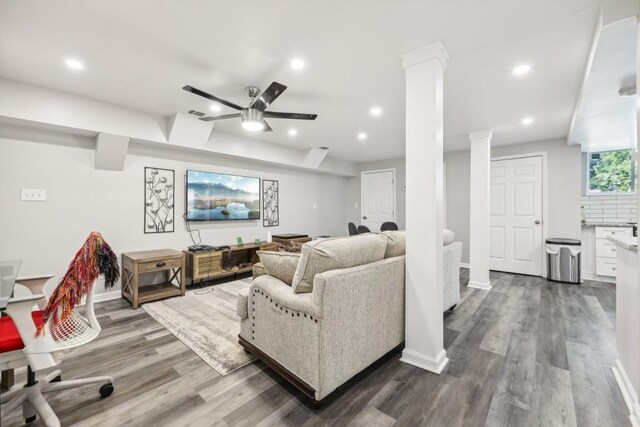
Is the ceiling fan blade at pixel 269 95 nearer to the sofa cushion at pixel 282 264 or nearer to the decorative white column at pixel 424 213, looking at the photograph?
the decorative white column at pixel 424 213

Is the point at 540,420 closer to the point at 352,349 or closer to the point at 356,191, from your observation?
the point at 352,349

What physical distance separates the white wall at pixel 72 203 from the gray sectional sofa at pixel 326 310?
8.42 feet

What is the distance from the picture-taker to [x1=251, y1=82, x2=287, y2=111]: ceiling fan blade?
2320mm

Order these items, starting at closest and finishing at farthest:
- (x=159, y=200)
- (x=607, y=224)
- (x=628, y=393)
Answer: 1. (x=628, y=393)
2. (x=159, y=200)
3. (x=607, y=224)

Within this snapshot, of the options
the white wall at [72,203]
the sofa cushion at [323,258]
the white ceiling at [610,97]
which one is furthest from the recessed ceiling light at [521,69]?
the white wall at [72,203]

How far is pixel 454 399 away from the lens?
1.71m

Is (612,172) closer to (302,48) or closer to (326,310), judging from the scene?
(302,48)

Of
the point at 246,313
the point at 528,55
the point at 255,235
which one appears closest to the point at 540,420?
the point at 246,313

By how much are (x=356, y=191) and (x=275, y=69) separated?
16.6 ft

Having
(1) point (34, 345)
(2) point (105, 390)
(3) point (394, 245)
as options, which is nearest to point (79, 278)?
(1) point (34, 345)

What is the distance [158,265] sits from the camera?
343cm

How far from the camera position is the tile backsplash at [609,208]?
4.60 metres

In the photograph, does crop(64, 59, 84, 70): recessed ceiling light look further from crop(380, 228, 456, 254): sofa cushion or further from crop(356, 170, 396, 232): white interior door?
crop(356, 170, 396, 232): white interior door

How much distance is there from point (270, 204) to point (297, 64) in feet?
11.2
